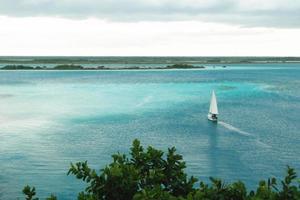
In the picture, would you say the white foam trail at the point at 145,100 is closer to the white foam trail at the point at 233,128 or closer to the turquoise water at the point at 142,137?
the turquoise water at the point at 142,137

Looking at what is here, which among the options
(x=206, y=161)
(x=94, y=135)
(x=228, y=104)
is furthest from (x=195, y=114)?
(x=206, y=161)

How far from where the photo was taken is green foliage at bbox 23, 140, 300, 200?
31.6 feet

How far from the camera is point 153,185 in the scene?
10.5 metres

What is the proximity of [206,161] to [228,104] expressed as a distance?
36813 millimetres

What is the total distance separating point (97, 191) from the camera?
34.6 ft

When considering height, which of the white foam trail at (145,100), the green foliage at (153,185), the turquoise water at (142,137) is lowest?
the white foam trail at (145,100)

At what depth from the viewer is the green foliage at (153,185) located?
31.6 ft

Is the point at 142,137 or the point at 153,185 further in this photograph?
the point at 142,137

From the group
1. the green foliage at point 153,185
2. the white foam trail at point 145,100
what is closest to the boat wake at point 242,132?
the white foam trail at point 145,100

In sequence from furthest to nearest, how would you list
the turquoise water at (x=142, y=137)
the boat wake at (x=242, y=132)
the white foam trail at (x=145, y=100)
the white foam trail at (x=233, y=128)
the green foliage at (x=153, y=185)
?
the white foam trail at (x=145, y=100), the white foam trail at (x=233, y=128), the boat wake at (x=242, y=132), the turquoise water at (x=142, y=137), the green foliage at (x=153, y=185)

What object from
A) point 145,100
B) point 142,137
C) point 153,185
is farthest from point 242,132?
point 153,185

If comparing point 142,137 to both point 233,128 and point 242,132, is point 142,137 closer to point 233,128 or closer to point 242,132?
point 242,132

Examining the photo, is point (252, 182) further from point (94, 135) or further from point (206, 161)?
point (94, 135)

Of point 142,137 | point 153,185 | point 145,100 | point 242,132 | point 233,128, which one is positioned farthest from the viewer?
point 145,100
